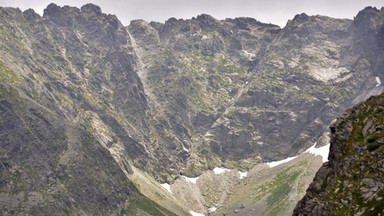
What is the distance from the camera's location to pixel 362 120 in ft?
298

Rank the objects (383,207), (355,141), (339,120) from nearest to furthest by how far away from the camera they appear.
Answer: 1. (383,207)
2. (355,141)
3. (339,120)

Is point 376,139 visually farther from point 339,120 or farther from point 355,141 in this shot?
point 339,120

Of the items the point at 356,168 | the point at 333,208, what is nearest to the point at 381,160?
the point at 356,168

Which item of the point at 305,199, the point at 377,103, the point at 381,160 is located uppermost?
the point at 377,103

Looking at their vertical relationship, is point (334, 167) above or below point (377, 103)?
below

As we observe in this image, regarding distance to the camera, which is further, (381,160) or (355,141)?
(355,141)

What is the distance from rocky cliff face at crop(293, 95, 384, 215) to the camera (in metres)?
76.3

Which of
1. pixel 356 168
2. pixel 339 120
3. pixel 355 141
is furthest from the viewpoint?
pixel 339 120

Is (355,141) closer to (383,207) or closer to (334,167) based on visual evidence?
(334,167)

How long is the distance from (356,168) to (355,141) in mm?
6849

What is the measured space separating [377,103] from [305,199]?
69.5 ft

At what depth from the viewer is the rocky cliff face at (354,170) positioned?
76.3 m

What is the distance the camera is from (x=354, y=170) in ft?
271

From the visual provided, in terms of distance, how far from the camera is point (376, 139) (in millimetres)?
84188
